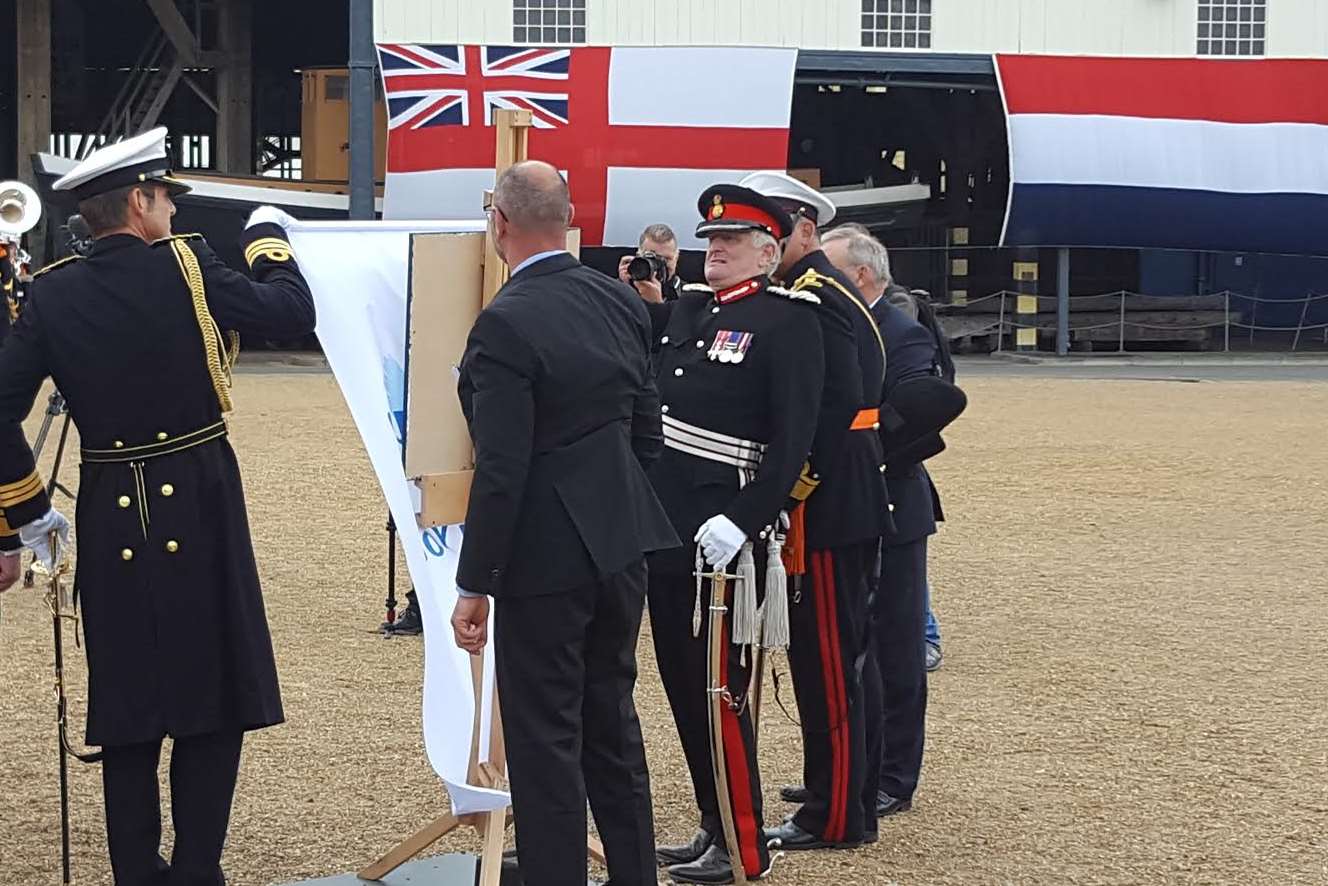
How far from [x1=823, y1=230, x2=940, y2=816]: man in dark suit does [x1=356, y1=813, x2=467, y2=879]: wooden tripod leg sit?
1494 mm

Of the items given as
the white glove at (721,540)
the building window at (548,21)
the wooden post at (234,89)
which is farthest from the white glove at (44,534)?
the wooden post at (234,89)

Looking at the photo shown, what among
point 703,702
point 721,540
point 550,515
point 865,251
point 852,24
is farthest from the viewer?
point 852,24

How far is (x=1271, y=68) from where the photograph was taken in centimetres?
2603

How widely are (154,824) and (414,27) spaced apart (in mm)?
21741

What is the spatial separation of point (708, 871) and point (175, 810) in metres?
1.41

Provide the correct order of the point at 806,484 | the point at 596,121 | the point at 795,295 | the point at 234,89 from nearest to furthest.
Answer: the point at 795,295, the point at 806,484, the point at 596,121, the point at 234,89

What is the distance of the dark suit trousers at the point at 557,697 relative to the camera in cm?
391

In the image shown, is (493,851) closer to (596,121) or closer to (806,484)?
(806,484)

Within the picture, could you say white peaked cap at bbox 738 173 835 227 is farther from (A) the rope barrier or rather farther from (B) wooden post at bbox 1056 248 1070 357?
(A) the rope barrier

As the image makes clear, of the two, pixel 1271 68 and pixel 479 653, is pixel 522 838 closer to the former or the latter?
pixel 479 653

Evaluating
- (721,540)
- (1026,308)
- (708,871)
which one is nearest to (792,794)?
(708,871)

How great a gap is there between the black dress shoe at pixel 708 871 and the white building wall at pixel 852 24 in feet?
69.6

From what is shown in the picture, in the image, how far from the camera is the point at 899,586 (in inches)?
224

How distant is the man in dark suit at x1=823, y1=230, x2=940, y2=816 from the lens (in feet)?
18.3
